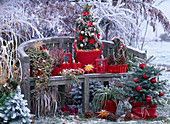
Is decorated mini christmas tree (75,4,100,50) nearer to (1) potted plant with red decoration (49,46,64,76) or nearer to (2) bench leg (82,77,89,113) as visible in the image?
(1) potted plant with red decoration (49,46,64,76)

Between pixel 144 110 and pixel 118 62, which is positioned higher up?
pixel 118 62

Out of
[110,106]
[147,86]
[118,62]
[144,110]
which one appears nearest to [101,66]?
[118,62]

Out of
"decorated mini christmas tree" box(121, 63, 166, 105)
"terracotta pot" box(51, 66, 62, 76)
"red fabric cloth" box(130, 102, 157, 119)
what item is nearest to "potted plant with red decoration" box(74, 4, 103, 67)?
"terracotta pot" box(51, 66, 62, 76)

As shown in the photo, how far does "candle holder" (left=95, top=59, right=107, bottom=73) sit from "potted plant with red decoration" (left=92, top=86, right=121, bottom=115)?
0.37 m

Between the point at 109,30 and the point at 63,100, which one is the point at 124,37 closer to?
the point at 109,30

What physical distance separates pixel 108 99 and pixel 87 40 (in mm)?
1158

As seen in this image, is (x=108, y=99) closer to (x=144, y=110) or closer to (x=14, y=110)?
(x=144, y=110)

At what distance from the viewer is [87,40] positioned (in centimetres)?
452

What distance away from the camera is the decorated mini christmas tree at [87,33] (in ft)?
14.8

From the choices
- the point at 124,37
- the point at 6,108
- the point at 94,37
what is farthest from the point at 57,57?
the point at 124,37

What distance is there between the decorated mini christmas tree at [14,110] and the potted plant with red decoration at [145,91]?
1.60m

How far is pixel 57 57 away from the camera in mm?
4180

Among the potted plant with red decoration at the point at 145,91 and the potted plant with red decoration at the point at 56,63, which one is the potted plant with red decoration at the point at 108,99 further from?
the potted plant with red decoration at the point at 56,63

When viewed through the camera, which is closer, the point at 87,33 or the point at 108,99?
the point at 108,99
